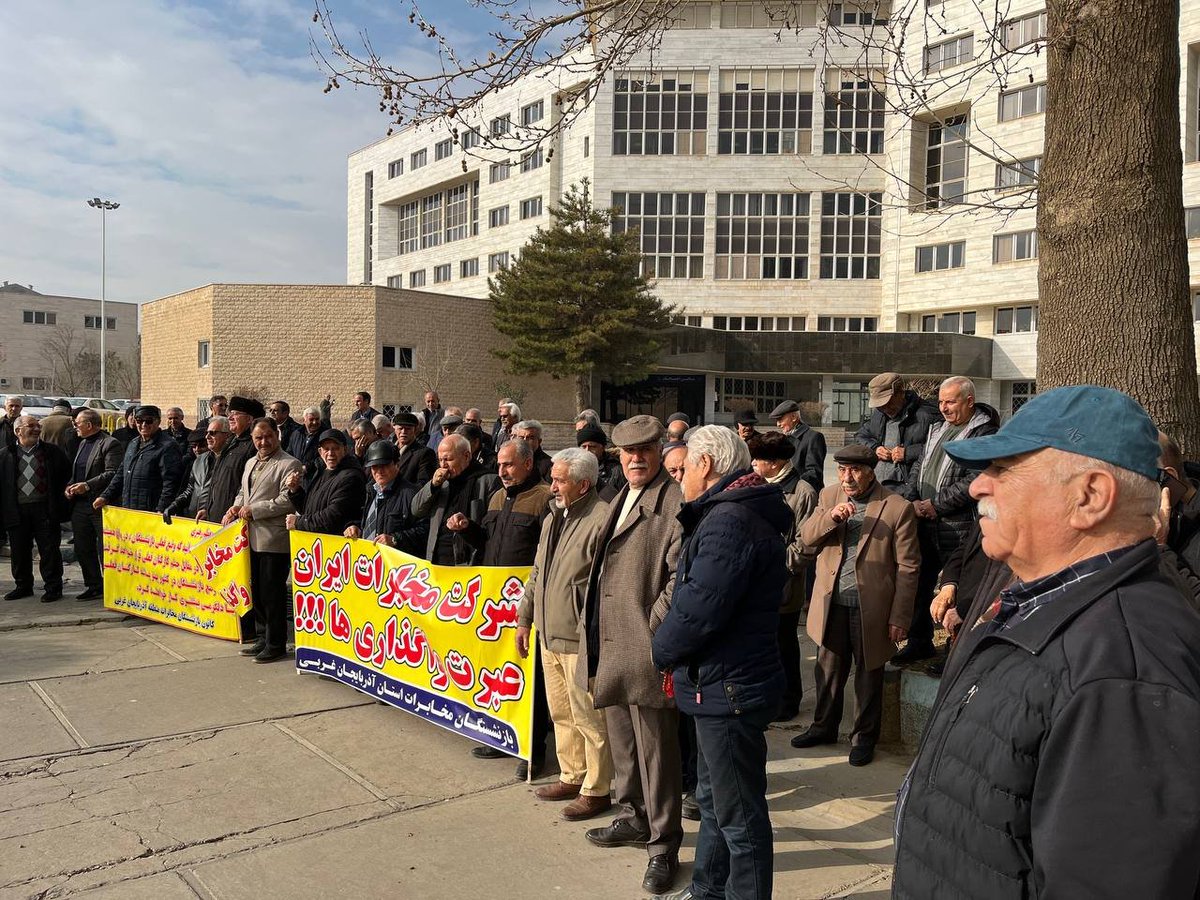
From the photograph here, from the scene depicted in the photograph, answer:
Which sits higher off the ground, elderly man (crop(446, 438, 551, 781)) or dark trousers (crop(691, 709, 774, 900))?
elderly man (crop(446, 438, 551, 781))

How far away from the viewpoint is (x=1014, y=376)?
47875mm

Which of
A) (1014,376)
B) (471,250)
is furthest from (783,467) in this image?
(471,250)

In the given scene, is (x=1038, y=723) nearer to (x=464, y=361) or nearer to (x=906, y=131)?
(x=464, y=361)

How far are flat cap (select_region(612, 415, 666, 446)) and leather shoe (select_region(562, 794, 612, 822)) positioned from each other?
190 cm

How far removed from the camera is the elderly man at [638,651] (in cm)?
398

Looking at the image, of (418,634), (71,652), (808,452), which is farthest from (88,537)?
(808,452)

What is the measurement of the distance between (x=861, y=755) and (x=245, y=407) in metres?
6.60

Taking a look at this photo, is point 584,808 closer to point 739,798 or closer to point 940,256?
point 739,798

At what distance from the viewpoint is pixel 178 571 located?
8.45m

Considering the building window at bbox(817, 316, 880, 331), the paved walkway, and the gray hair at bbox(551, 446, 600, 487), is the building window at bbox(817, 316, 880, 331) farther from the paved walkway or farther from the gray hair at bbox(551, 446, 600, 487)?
the gray hair at bbox(551, 446, 600, 487)

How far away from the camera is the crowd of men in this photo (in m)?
1.44

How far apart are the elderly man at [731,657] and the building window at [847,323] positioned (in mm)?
51202

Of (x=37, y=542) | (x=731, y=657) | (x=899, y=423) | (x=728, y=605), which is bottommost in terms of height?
(x=37, y=542)

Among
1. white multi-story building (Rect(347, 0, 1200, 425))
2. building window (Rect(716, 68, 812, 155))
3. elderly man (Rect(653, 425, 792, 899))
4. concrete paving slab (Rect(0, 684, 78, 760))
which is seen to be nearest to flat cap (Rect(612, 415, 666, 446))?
elderly man (Rect(653, 425, 792, 899))
